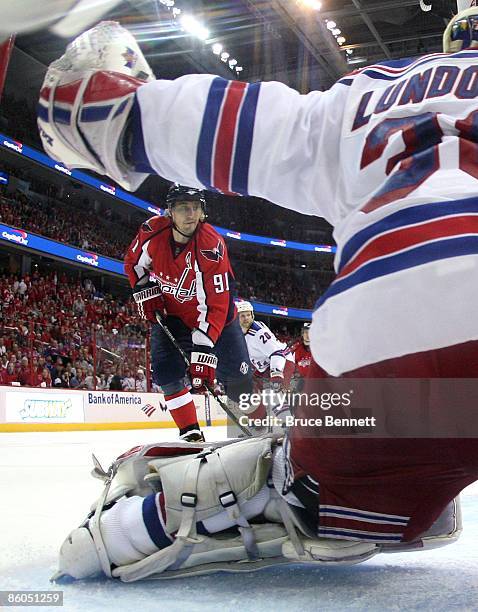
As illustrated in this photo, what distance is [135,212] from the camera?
17562mm

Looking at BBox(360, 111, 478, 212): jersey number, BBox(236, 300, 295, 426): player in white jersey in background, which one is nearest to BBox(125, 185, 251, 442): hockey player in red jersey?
BBox(236, 300, 295, 426): player in white jersey in background

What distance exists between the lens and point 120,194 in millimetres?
15398

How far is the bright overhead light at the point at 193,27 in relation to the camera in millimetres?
12406

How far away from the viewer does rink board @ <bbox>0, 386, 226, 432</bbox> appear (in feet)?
22.4

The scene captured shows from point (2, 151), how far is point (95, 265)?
3014mm

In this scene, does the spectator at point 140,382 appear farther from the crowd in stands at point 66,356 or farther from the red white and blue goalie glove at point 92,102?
the red white and blue goalie glove at point 92,102

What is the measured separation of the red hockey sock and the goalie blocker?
6.76ft

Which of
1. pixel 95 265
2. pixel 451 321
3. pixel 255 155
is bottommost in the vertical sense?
pixel 451 321

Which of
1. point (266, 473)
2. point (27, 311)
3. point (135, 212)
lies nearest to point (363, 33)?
point (135, 212)

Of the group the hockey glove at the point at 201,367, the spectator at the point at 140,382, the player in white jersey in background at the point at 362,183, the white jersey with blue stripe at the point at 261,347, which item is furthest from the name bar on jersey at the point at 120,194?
the player in white jersey in background at the point at 362,183

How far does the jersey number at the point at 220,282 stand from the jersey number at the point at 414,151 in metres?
2.35

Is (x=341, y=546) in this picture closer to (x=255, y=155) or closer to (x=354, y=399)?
(x=354, y=399)

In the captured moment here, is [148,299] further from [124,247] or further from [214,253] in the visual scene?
[124,247]

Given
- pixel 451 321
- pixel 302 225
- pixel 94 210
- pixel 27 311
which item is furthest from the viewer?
pixel 302 225
